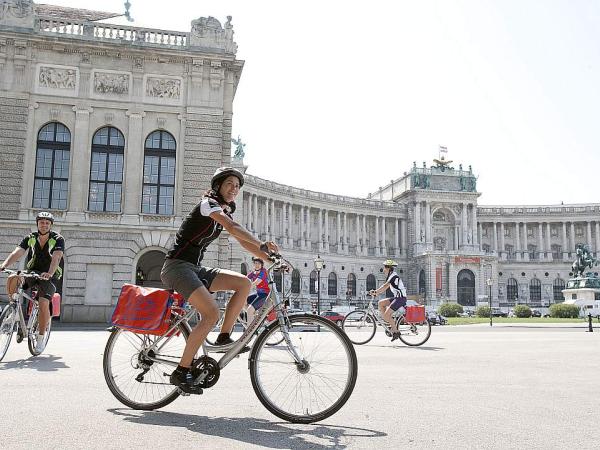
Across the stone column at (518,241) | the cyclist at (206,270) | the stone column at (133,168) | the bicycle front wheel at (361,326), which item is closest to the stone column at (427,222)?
the stone column at (518,241)

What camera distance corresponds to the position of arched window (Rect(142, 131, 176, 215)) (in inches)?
1136

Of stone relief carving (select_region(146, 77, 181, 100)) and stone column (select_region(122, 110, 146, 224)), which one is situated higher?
stone relief carving (select_region(146, 77, 181, 100))

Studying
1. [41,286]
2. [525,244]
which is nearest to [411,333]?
[41,286]

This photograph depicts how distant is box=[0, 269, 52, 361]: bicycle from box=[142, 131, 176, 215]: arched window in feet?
60.9

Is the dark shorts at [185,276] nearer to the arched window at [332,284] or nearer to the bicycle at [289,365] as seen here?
the bicycle at [289,365]

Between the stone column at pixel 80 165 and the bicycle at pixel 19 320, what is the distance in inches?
732

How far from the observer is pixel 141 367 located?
5.72 meters

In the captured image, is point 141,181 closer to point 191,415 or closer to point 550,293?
point 191,415

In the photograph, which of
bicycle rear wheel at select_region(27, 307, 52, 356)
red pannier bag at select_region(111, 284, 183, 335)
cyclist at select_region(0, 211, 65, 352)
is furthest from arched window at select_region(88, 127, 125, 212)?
red pannier bag at select_region(111, 284, 183, 335)

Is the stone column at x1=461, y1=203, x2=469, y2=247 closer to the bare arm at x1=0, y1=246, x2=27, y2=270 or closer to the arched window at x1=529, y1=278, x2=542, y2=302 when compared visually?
the arched window at x1=529, y1=278, x2=542, y2=302

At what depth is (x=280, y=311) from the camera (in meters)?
5.32

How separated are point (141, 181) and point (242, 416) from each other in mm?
24856

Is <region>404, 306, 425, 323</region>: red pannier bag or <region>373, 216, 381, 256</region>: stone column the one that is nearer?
<region>404, 306, 425, 323</region>: red pannier bag

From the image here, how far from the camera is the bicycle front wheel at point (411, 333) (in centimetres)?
1465
